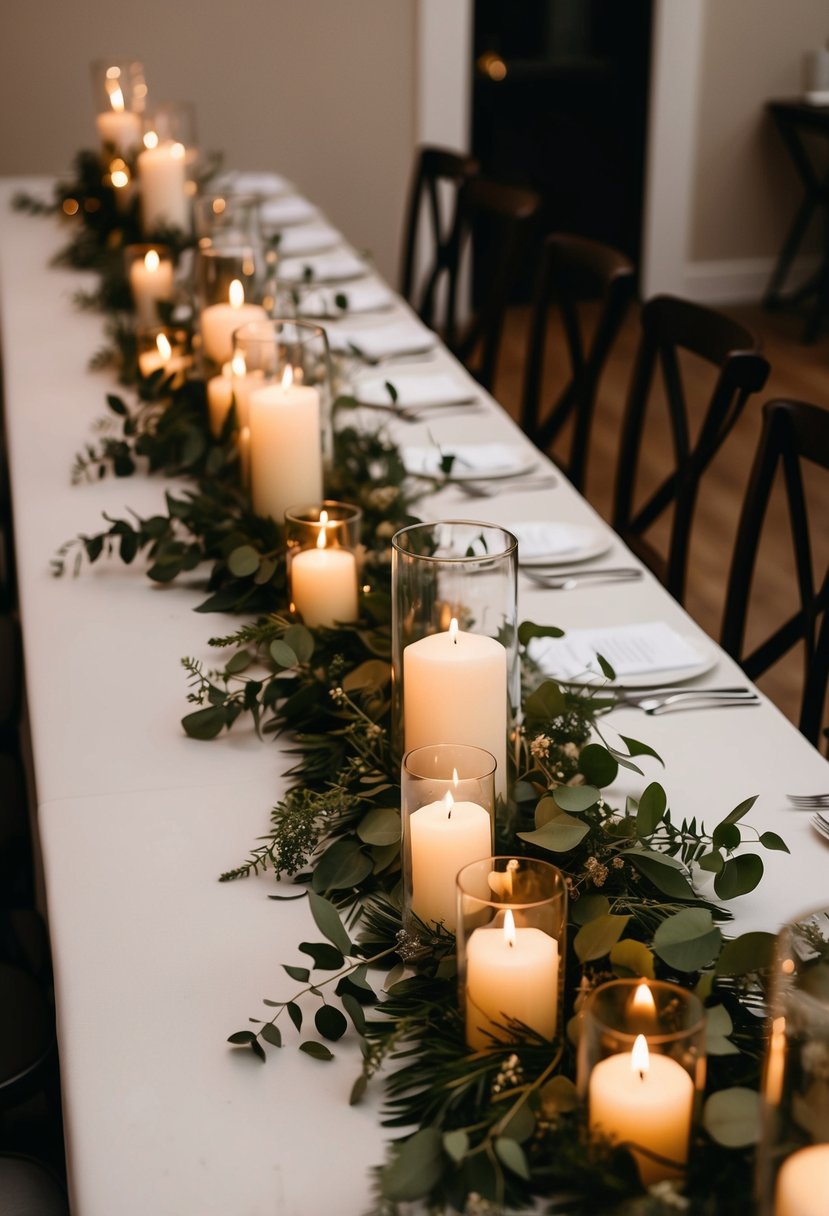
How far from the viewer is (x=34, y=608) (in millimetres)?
1591

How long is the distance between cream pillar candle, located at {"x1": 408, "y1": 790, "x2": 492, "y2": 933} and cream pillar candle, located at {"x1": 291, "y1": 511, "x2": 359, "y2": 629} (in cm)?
46

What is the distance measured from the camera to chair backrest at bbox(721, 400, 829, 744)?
5.49ft

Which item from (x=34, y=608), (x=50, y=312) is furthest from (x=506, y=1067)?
(x=50, y=312)

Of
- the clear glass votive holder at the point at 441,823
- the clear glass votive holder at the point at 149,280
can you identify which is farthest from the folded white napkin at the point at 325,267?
the clear glass votive holder at the point at 441,823

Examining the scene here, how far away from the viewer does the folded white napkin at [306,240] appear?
3.30m

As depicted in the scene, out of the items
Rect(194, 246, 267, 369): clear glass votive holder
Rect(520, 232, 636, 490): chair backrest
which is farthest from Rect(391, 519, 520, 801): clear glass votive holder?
Rect(520, 232, 636, 490): chair backrest

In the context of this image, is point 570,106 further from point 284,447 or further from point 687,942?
point 687,942

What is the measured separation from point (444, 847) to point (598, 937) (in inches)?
4.8

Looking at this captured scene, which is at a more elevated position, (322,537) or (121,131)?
(121,131)

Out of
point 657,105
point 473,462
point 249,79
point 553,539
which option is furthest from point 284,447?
point 657,105

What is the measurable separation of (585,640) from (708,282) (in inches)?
187

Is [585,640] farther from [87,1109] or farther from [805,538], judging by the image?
[87,1109]

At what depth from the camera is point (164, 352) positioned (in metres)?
2.15

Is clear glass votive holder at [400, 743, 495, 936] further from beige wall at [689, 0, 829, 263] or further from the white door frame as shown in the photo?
beige wall at [689, 0, 829, 263]
